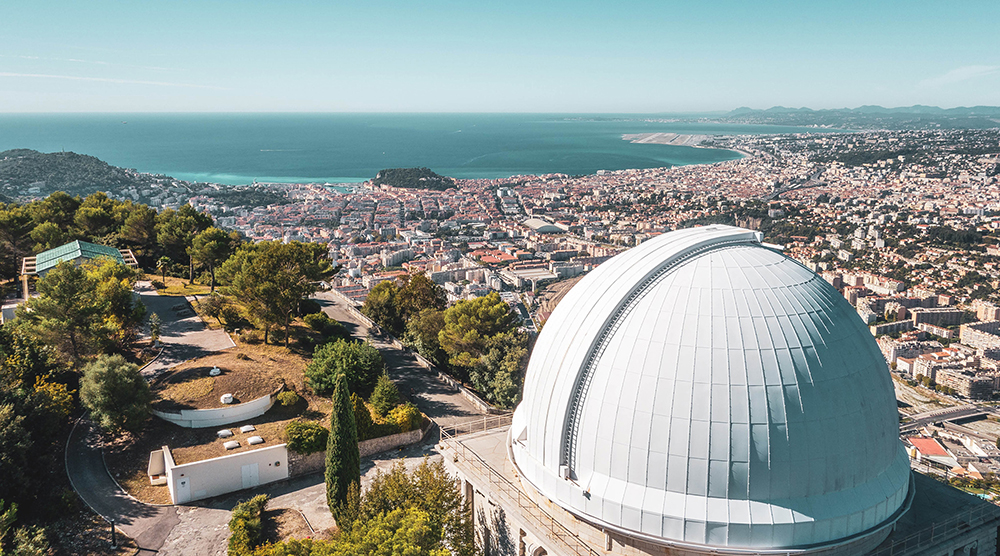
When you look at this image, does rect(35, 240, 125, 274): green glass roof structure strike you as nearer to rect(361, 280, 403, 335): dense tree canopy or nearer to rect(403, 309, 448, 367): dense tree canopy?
rect(361, 280, 403, 335): dense tree canopy

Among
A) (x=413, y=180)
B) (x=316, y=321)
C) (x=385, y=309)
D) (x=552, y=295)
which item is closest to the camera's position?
(x=316, y=321)

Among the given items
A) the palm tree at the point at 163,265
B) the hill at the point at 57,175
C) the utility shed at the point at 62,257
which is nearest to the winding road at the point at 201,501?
the utility shed at the point at 62,257

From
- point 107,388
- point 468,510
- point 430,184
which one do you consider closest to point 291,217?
point 430,184

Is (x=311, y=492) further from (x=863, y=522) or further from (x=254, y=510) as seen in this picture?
(x=863, y=522)

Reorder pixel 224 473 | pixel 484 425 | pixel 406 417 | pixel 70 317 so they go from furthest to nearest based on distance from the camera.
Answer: pixel 70 317
pixel 406 417
pixel 484 425
pixel 224 473

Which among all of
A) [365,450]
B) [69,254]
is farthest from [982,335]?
[69,254]

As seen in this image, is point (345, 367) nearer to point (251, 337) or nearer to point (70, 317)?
point (251, 337)
